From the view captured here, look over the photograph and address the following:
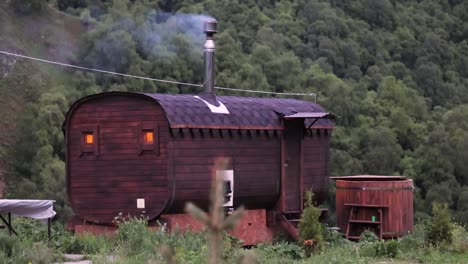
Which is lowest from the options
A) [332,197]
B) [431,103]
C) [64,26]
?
[332,197]

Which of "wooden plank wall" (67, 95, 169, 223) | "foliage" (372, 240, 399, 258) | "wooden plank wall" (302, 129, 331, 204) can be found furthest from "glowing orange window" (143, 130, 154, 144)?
"foliage" (372, 240, 399, 258)

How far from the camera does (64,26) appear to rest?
7031 cm

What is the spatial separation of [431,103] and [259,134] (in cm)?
5622

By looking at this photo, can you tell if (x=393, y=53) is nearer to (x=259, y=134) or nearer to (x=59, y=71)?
(x=59, y=71)

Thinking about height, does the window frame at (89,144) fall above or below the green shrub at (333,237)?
above

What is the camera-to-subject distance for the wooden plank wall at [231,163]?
20953mm

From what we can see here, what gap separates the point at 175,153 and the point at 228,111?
2128mm

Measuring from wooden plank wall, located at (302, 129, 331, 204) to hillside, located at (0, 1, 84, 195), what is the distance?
3167 centimetres

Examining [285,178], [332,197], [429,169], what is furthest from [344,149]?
[285,178]

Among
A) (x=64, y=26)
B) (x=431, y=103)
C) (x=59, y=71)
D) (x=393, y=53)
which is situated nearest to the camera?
(x=59, y=71)

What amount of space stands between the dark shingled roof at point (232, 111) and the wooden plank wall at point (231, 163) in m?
0.16

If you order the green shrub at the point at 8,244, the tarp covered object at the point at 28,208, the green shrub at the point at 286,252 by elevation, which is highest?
the tarp covered object at the point at 28,208

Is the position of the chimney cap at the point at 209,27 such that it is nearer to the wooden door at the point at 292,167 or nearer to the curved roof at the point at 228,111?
the curved roof at the point at 228,111

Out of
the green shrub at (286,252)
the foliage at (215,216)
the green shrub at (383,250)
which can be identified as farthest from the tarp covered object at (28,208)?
the foliage at (215,216)
